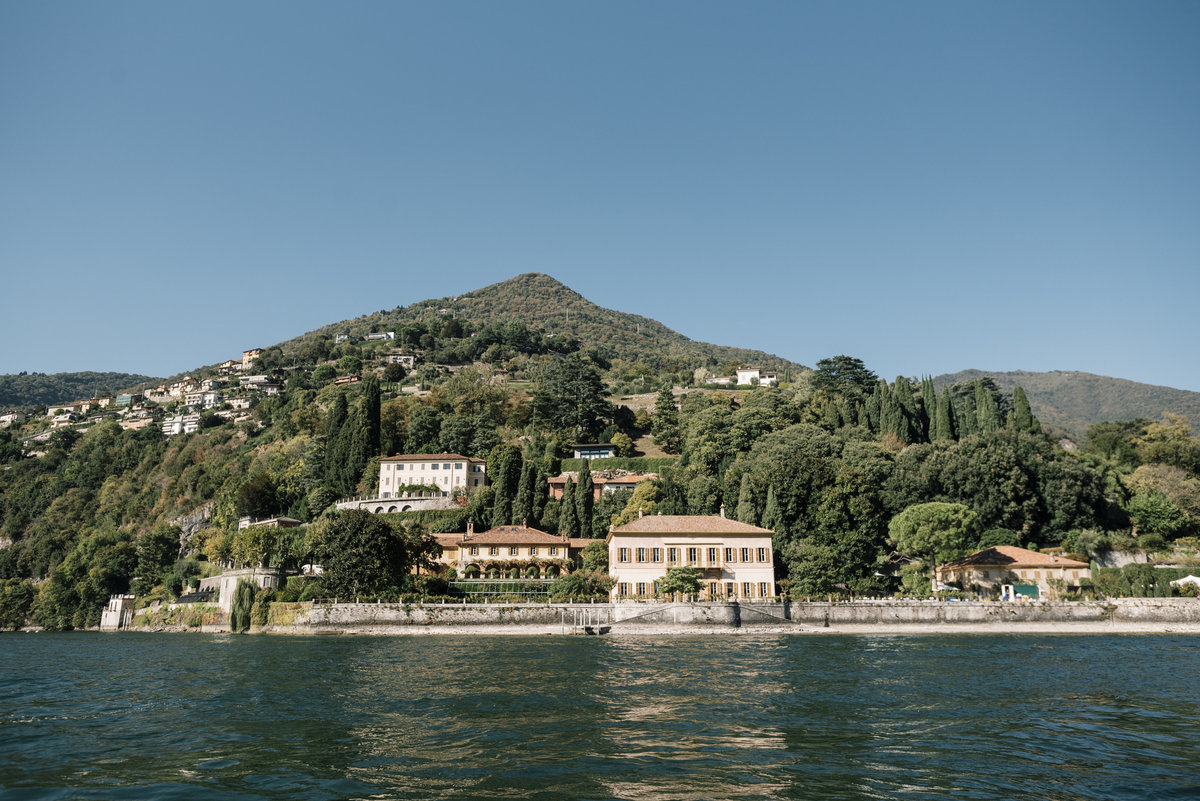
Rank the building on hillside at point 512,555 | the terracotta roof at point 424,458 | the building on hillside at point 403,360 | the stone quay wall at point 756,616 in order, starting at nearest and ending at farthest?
the stone quay wall at point 756,616, the building on hillside at point 512,555, the terracotta roof at point 424,458, the building on hillside at point 403,360

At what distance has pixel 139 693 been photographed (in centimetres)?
2453

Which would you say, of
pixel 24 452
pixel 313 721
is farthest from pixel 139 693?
pixel 24 452

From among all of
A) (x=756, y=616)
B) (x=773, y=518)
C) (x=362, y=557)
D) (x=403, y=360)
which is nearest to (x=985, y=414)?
(x=773, y=518)

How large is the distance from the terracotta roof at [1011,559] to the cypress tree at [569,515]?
31.1 meters

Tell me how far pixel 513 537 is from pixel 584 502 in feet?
27.7

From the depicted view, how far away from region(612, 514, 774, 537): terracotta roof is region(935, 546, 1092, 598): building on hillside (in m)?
15.1

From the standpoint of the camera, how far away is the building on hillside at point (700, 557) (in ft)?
179

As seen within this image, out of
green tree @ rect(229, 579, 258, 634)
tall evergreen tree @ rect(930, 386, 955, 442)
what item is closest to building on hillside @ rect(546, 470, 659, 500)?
tall evergreen tree @ rect(930, 386, 955, 442)

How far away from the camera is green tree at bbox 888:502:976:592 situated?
177 ft

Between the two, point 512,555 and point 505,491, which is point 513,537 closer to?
point 512,555

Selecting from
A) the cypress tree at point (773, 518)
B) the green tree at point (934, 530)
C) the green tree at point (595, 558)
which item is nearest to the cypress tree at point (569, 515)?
the green tree at point (595, 558)

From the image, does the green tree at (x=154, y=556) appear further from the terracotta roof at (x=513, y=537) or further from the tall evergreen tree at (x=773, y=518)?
the tall evergreen tree at (x=773, y=518)

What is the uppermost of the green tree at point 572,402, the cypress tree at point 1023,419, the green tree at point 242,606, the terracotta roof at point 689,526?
the green tree at point 572,402

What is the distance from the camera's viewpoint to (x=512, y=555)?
205 feet
